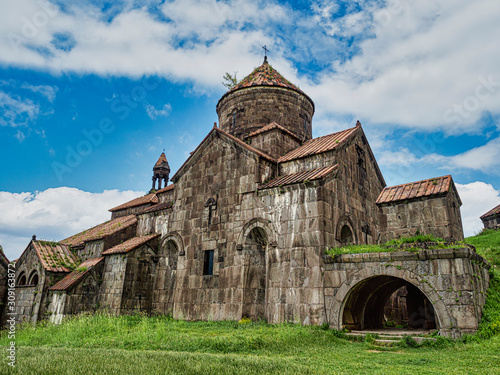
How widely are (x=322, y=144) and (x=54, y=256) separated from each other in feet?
44.0

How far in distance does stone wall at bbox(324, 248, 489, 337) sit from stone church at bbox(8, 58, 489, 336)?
0.08ft

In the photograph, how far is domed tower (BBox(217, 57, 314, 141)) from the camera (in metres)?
16.8

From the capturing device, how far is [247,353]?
7281 millimetres

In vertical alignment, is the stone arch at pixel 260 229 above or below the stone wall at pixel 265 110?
below

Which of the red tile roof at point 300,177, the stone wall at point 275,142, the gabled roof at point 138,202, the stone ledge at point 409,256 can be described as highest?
the stone wall at point 275,142

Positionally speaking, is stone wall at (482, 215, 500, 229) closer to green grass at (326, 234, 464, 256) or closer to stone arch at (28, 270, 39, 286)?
green grass at (326, 234, 464, 256)

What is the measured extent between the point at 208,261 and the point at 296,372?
8190 mm

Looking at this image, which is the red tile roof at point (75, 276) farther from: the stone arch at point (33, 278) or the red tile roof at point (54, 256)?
the stone arch at point (33, 278)

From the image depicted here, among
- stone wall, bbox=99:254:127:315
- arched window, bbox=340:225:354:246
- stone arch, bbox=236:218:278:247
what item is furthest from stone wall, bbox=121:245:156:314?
arched window, bbox=340:225:354:246

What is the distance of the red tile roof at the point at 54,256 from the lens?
53.8 feet

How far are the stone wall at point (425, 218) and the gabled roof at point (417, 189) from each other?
17 centimetres

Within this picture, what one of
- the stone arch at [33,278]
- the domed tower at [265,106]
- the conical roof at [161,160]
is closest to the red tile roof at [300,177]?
the domed tower at [265,106]

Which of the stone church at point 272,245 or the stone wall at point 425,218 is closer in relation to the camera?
the stone church at point 272,245

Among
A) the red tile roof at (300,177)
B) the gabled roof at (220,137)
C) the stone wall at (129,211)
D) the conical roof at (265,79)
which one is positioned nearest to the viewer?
the red tile roof at (300,177)
